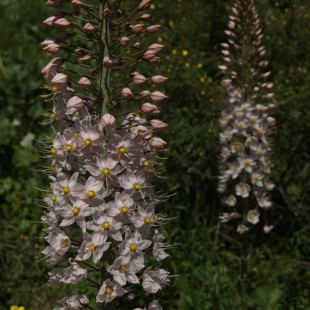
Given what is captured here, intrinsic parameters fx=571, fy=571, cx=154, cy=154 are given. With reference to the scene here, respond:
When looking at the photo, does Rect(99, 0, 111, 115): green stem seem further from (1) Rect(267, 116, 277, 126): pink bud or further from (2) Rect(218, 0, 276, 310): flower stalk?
(1) Rect(267, 116, 277, 126): pink bud

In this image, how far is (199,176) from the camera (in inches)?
246

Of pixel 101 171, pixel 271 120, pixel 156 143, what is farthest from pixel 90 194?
pixel 271 120

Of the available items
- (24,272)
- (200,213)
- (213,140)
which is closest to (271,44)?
(213,140)

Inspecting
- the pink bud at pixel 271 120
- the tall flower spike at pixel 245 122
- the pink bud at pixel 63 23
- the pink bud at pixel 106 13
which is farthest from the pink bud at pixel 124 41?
the pink bud at pixel 271 120

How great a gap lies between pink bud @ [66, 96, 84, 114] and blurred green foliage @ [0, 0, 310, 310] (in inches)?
86.8

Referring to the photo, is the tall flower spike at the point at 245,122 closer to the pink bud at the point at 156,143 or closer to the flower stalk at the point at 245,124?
the flower stalk at the point at 245,124

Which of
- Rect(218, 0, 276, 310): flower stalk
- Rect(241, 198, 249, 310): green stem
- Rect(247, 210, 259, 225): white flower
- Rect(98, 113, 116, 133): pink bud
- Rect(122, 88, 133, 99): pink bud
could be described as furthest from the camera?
Rect(247, 210, 259, 225): white flower

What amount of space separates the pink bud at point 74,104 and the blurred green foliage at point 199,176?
220cm

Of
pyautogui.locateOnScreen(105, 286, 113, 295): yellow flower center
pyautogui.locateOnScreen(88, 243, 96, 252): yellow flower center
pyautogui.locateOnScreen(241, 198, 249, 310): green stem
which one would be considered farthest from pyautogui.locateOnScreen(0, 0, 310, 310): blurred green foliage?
pyautogui.locateOnScreen(88, 243, 96, 252): yellow flower center

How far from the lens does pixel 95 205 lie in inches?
104

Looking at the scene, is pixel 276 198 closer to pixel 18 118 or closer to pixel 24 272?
pixel 24 272

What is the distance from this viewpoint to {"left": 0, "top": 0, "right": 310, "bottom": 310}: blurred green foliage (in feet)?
16.4

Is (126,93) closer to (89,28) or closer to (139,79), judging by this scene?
(139,79)

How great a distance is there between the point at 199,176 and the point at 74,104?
3754mm
